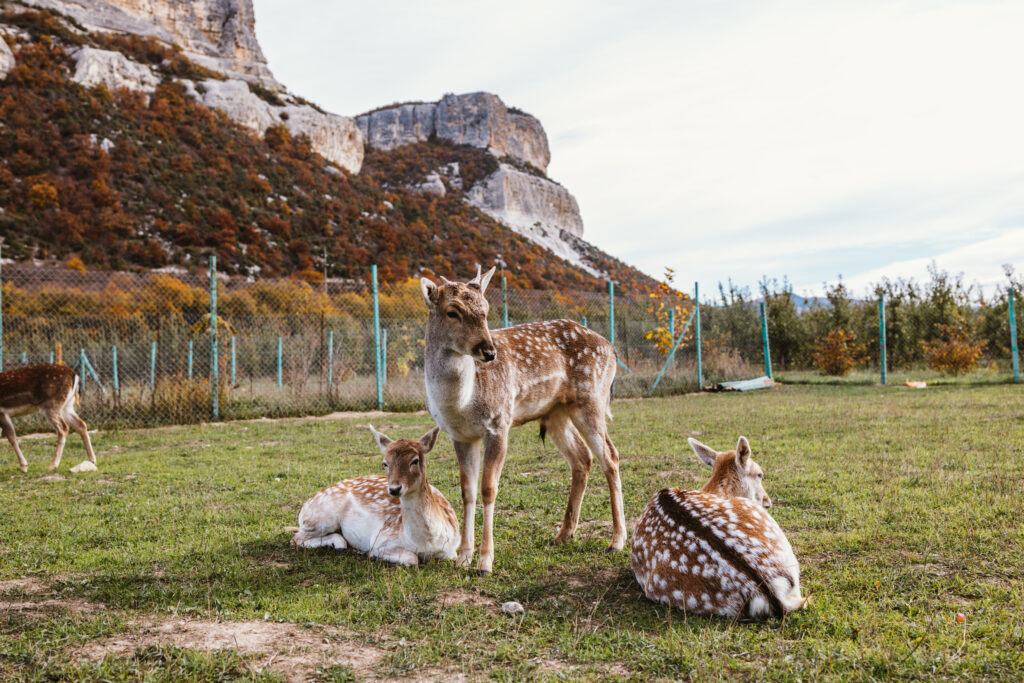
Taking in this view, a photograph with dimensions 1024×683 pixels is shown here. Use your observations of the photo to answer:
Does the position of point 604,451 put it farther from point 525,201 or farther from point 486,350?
point 525,201

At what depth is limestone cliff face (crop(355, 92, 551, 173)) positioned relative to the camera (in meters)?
94.6

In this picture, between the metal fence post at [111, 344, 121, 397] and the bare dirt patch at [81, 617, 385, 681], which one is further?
the metal fence post at [111, 344, 121, 397]

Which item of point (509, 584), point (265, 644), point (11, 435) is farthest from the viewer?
point (11, 435)

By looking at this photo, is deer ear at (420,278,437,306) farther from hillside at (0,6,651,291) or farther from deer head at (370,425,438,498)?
hillside at (0,6,651,291)

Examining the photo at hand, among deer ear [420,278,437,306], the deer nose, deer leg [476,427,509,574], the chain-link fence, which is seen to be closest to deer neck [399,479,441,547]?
deer leg [476,427,509,574]

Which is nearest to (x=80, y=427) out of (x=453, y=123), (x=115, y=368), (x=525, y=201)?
(x=115, y=368)

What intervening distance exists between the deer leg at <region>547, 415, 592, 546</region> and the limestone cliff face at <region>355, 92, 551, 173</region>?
89.1 meters

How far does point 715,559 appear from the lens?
339 cm

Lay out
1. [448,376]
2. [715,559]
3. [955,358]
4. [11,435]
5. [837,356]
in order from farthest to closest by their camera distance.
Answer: [837,356]
[955,358]
[11,435]
[448,376]
[715,559]

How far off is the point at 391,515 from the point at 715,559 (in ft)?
7.87

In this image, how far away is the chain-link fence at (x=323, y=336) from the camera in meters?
13.5

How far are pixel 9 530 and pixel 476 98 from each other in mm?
97434

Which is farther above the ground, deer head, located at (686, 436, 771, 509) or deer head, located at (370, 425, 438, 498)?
deer head, located at (370, 425, 438, 498)

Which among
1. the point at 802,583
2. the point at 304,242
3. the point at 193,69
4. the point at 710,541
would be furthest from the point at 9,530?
the point at 193,69
